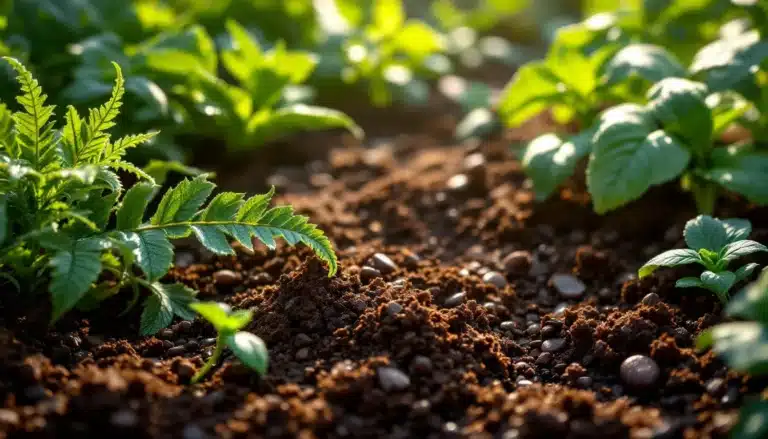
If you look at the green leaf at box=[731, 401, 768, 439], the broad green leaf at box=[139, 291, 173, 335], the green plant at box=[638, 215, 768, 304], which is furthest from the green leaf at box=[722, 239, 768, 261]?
the broad green leaf at box=[139, 291, 173, 335]

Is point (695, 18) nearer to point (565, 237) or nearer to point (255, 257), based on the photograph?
point (565, 237)

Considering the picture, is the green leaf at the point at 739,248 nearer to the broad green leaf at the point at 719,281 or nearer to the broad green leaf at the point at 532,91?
the broad green leaf at the point at 719,281

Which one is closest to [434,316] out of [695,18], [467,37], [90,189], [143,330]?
[143,330]

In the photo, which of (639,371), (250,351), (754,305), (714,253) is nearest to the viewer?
(754,305)

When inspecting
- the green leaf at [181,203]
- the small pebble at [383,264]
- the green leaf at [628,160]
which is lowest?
the green leaf at [181,203]

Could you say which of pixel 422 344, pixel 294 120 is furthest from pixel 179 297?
pixel 294 120

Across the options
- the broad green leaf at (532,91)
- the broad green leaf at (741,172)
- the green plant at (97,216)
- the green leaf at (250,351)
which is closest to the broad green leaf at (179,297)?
the green plant at (97,216)

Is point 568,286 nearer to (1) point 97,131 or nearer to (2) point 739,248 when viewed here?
(2) point 739,248
